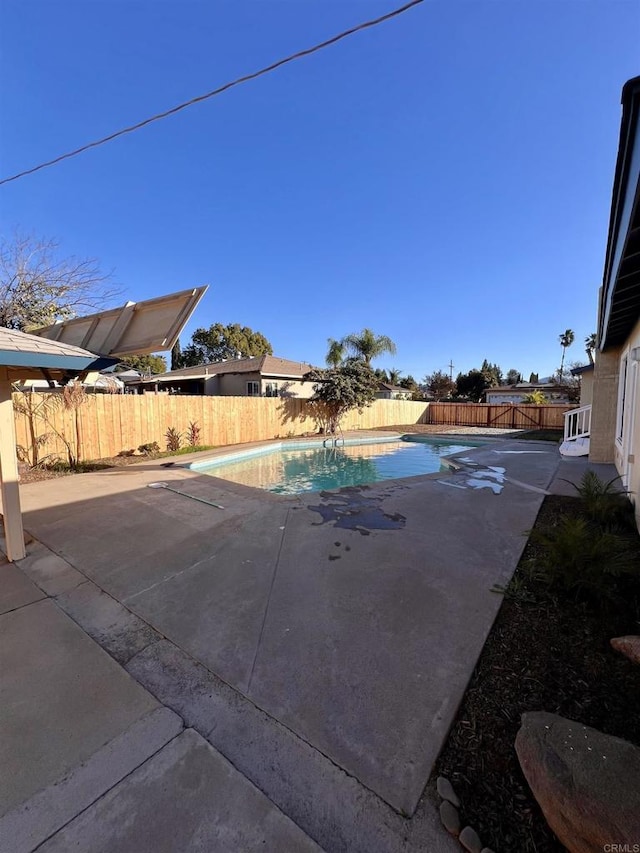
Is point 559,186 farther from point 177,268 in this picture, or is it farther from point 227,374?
point 227,374

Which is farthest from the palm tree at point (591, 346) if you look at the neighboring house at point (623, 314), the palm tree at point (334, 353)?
the palm tree at point (334, 353)

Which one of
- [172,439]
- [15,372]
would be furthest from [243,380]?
[15,372]

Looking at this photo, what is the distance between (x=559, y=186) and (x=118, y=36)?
951 centimetres

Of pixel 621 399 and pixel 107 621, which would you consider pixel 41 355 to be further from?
pixel 621 399

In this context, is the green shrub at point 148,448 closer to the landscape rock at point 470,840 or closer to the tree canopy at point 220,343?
the landscape rock at point 470,840

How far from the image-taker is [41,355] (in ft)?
11.4

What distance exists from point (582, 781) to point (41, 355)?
479 centimetres

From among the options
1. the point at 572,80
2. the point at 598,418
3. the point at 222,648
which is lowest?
the point at 222,648

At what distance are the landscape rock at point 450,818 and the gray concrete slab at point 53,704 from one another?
164cm

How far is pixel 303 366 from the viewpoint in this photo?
85.5 ft

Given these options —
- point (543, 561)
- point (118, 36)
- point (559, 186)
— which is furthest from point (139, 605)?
point (559, 186)

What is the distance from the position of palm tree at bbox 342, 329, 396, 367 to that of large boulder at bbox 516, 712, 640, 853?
25128 mm

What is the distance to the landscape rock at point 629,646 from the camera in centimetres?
242

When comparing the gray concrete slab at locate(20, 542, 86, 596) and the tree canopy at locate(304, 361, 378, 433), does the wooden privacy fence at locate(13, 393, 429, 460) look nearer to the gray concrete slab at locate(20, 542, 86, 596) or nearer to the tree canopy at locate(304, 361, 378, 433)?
the tree canopy at locate(304, 361, 378, 433)
